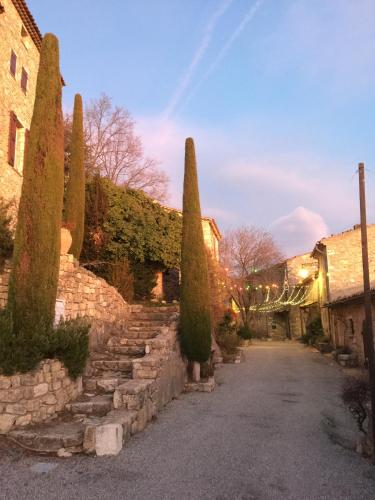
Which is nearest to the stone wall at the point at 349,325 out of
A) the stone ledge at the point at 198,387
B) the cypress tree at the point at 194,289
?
the cypress tree at the point at 194,289

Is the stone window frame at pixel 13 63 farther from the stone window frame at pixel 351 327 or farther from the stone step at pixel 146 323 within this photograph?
the stone window frame at pixel 351 327

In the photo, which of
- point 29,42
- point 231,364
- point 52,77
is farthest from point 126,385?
point 29,42

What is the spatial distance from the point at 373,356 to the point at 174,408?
4.12 m

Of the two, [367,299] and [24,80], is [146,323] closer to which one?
[367,299]

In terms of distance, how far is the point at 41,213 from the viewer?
6574 mm

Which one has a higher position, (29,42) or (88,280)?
(29,42)

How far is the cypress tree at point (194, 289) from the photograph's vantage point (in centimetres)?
1077

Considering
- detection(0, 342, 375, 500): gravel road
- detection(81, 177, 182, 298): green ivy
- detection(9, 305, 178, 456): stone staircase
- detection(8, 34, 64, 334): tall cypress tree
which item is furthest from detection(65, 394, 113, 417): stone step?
detection(81, 177, 182, 298): green ivy

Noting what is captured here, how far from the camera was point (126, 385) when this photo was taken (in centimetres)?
682

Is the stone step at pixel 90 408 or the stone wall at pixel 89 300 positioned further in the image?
the stone wall at pixel 89 300

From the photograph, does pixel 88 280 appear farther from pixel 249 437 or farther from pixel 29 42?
pixel 29 42

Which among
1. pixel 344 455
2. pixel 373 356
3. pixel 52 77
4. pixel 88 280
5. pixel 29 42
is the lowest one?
pixel 344 455

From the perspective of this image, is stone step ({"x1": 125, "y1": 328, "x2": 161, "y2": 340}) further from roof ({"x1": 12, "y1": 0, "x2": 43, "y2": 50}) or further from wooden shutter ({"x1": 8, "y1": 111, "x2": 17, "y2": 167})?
roof ({"x1": 12, "y1": 0, "x2": 43, "y2": 50})

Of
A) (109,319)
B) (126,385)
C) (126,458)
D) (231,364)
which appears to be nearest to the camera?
(126,458)
